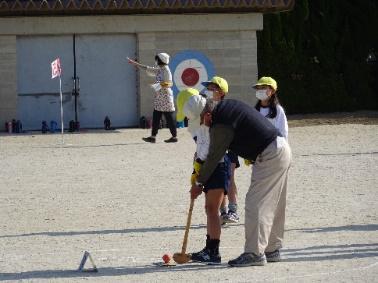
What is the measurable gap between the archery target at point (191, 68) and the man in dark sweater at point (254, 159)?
51.4ft

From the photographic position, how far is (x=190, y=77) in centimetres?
2580

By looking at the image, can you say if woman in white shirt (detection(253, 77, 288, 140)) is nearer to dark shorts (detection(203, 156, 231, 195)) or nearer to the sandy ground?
the sandy ground

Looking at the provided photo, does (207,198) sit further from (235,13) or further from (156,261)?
(235,13)

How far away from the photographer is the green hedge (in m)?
28.8

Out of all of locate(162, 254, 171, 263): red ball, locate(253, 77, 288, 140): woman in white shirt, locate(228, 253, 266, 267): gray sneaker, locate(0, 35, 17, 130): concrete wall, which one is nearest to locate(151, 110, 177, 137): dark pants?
locate(0, 35, 17, 130): concrete wall

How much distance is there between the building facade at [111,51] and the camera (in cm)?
2517

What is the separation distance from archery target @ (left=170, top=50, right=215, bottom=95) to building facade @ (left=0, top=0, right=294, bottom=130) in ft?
0.27

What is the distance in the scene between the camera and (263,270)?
9711 millimetres

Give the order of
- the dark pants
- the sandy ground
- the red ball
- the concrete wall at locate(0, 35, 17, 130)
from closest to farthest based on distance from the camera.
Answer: the sandy ground → the red ball → the dark pants → the concrete wall at locate(0, 35, 17, 130)

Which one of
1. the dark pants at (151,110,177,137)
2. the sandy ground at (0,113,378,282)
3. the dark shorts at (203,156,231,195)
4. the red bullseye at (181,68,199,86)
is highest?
the red bullseye at (181,68,199,86)

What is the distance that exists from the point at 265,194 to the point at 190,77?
16027 millimetres

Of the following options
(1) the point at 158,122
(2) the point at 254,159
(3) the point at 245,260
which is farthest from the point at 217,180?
(1) the point at 158,122

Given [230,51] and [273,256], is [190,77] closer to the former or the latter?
[230,51]

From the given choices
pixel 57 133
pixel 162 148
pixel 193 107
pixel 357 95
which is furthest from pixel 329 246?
pixel 357 95
